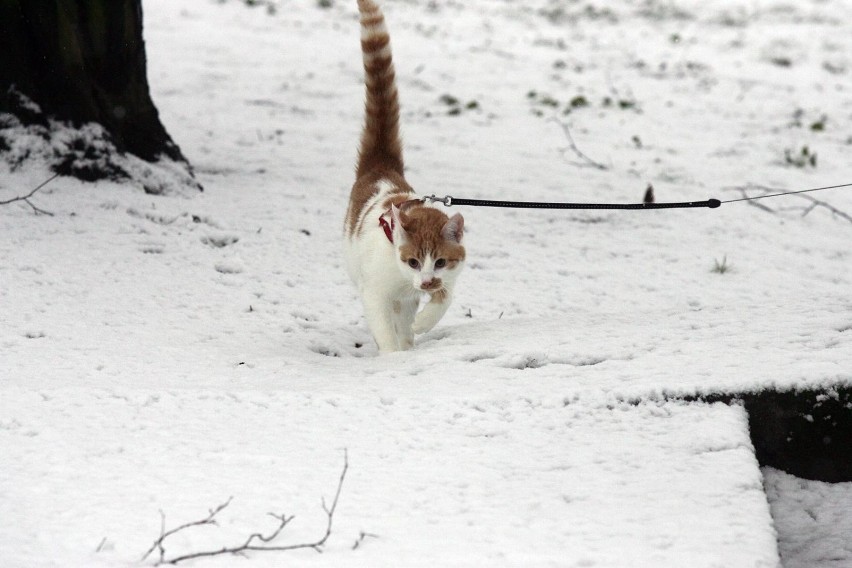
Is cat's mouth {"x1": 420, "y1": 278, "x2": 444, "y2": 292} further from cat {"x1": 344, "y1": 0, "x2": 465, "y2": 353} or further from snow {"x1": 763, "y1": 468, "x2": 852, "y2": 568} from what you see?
snow {"x1": 763, "y1": 468, "x2": 852, "y2": 568}

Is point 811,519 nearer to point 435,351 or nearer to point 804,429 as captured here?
point 804,429

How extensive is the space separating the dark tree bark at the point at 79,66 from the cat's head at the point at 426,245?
1.99 metres

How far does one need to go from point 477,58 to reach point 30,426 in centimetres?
804

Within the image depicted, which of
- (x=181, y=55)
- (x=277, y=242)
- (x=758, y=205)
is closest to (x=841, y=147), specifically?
(x=758, y=205)

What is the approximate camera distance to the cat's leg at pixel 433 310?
3021 mm

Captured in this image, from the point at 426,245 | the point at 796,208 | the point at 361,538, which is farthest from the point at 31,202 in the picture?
the point at 796,208

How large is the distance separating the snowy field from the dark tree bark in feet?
1.05

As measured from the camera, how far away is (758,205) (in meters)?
5.11

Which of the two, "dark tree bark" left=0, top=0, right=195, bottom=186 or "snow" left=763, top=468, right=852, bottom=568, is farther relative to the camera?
"dark tree bark" left=0, top=0, right=195, bottom=186

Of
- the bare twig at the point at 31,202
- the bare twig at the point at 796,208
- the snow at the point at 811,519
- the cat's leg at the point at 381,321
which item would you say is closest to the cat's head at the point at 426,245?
the cat's leg at the point at 381,321

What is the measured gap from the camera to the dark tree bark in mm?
3877

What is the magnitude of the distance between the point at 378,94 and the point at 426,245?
3.35 ft

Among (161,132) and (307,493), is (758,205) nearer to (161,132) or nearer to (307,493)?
(161,132)

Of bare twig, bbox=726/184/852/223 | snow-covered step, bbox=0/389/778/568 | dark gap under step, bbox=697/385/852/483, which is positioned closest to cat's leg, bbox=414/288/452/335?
snow-covered step, bbox=0/389/778/568
